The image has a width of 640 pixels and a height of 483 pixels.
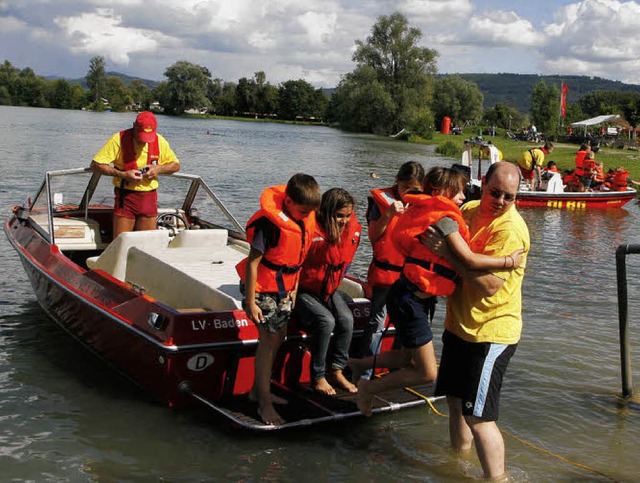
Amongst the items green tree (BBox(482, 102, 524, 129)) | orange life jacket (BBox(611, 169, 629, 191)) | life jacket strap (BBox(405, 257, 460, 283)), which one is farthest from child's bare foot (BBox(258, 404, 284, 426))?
green tree (BBox(482, 102, 524, 129))

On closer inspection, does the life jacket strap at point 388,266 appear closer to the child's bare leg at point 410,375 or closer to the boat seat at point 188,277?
the child's bare leg at point 410,375

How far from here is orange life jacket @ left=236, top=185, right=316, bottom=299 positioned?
508 centimetres

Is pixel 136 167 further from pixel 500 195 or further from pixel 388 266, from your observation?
pixel 500 195

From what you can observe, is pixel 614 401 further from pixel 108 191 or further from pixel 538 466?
pixel 108 191

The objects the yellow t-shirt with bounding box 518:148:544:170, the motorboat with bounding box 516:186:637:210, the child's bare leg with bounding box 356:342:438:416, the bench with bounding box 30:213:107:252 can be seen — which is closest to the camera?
the child's bare leg with bounding box 356:342:438:416

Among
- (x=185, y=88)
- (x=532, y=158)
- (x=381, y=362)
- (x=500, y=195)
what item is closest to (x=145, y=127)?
(x=381, y=362)

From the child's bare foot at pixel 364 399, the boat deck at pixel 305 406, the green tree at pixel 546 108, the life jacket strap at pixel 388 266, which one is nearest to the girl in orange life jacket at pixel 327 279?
the boat deck at pixel 305 406

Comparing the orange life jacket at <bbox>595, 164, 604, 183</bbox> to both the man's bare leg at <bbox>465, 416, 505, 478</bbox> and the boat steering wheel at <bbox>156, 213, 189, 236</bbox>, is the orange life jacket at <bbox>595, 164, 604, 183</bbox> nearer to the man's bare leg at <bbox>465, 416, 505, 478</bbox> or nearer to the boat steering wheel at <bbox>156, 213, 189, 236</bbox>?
the boat steering wheel at <bbox>156, 213, 189, 236</bbox>

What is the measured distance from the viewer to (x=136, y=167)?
25.4ft

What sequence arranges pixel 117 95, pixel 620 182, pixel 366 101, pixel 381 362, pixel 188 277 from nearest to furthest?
1. pixel 381 362
2. pixel 188 277
3. pixel 620 182
4. pixel 366 101
5. pixel 117 95

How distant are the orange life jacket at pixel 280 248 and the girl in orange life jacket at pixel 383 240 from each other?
0.56 m

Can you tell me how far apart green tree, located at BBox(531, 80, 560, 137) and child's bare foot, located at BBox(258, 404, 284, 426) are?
72564 millimetres

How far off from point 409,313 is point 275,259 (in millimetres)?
974

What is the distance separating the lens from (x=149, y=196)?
7.88m
